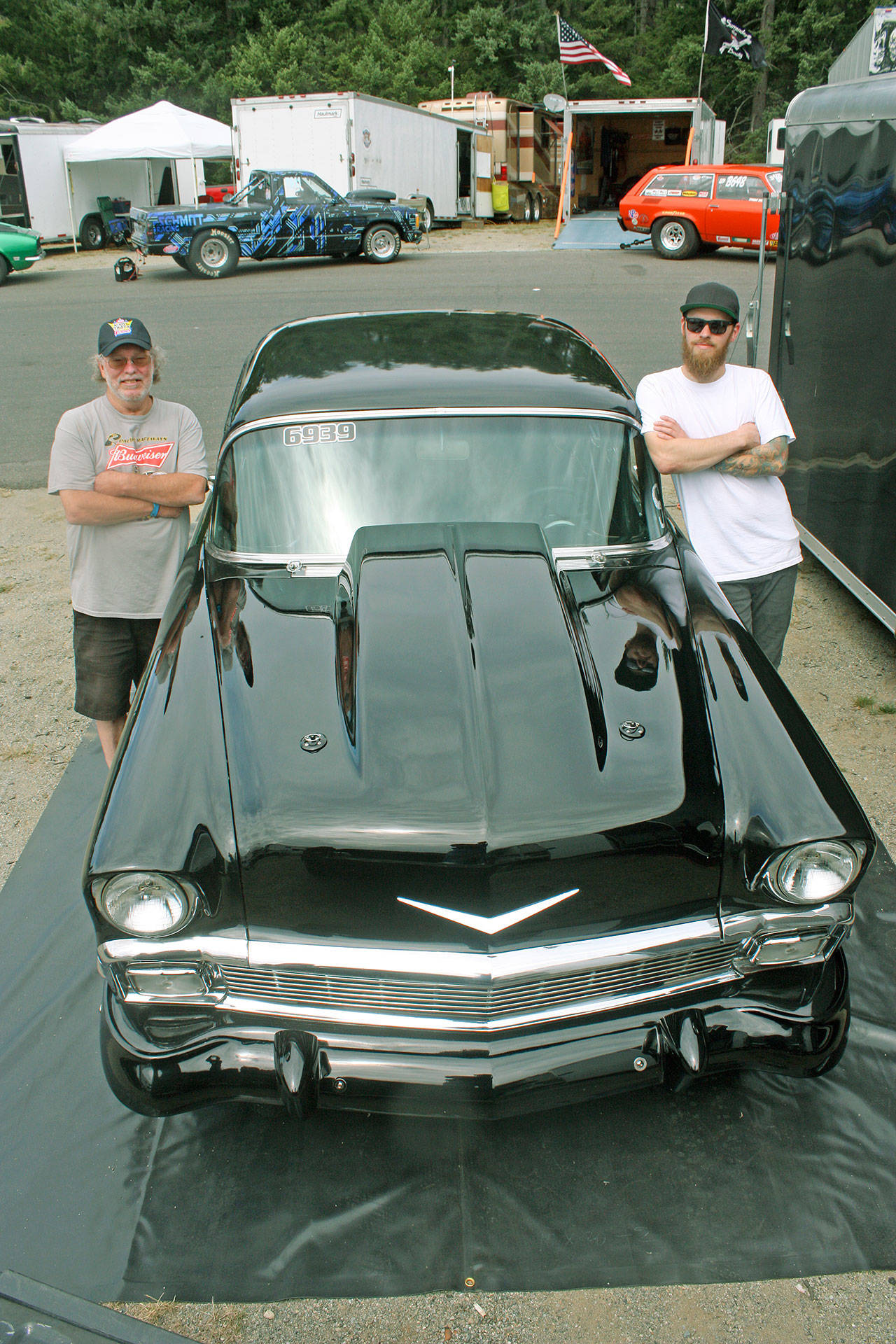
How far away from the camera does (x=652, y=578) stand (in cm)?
312

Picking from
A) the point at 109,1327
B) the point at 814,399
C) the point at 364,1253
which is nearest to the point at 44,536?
the point at 814,399

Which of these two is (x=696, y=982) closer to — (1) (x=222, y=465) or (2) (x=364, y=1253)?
(2) (x=364, y=1253)

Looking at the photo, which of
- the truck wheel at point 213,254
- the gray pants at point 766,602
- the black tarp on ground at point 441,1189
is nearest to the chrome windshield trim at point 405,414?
the gray pants at point 766,602

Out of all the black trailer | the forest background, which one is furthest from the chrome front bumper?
the forest background

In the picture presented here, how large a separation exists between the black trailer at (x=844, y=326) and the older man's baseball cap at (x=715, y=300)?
4.49 ft

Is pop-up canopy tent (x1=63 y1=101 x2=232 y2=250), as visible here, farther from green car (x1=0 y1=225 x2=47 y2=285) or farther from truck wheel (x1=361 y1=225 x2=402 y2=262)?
truck wheel (x1=361 y1=225 x2=402 y2=262)

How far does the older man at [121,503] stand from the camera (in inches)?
136

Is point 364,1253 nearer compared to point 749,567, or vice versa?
point 364,1253

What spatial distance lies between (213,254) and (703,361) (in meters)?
15.4

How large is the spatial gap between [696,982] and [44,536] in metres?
5.83

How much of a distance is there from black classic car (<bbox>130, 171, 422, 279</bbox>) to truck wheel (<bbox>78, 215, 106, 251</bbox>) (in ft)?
20.5

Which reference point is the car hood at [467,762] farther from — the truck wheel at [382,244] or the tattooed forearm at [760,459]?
the truck wheel at [382,244]

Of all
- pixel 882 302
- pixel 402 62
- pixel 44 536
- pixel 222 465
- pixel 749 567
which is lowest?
pixel 44 536

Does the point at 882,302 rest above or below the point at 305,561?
above
